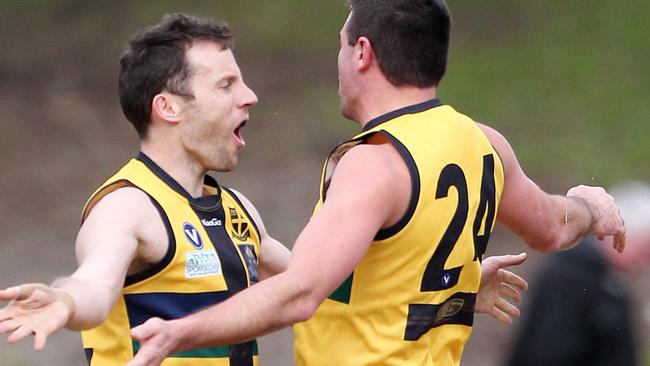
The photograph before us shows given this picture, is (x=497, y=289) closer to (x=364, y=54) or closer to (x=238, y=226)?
(x=238, y=226)

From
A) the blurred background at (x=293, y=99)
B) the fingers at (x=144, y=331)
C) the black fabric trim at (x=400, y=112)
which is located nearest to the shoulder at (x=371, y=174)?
the black fabric trim at (x=400, y=112)

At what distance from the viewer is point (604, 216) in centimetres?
505

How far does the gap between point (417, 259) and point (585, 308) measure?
6.33 ft

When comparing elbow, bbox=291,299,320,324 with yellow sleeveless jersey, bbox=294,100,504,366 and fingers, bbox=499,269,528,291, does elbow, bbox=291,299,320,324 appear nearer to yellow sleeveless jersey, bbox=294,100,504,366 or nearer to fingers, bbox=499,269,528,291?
yellow sleeveless jersey, bbox=294,100,504,366

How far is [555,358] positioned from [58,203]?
852cm

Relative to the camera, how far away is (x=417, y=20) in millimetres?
4391

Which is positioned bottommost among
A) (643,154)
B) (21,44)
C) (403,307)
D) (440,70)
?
(643,154)

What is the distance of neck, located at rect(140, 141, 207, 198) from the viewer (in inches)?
186

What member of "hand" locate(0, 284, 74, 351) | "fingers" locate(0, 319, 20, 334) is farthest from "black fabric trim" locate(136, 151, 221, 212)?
"fingers" locate(0, 319, 20, 334)

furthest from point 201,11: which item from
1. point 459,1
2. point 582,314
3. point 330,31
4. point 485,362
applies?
point 582,314

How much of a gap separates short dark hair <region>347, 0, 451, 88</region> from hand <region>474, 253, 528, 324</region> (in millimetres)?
960

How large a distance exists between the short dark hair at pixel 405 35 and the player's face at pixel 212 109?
0.58 meters

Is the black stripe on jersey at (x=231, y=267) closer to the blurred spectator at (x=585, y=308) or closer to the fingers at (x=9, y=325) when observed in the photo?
the fingers at (x=9, y=325)

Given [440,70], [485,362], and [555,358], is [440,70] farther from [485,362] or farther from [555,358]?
[485,362]
